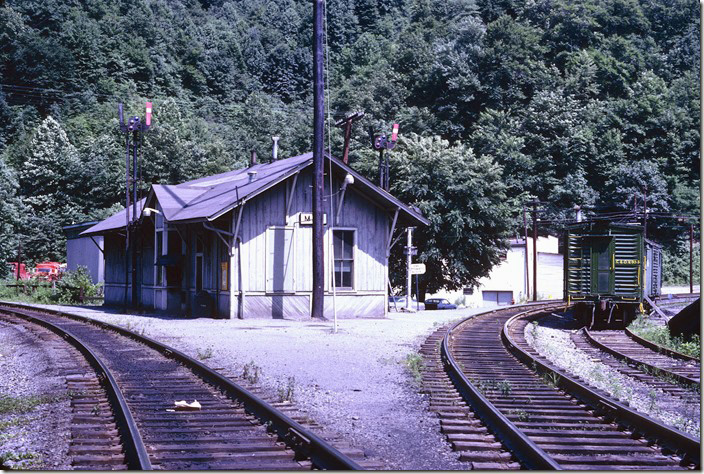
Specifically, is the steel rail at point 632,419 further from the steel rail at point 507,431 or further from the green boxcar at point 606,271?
the green boxcar at point 606,271

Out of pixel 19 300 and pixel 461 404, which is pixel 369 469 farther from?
pixel 19 300

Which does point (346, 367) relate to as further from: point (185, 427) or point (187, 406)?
point (185, 427)

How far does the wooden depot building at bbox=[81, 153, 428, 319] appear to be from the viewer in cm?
2364

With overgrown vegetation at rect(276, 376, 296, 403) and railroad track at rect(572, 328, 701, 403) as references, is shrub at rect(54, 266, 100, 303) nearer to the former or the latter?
railroad track at rect(572, 328, 701, 403)

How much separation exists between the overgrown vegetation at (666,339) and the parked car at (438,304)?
18666 mm

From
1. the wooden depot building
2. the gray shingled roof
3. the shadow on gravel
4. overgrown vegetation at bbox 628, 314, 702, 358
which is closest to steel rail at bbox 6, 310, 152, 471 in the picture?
overgrown vegetation at bbox 628, 314, 702, 358

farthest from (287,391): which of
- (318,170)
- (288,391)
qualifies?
(318,170)

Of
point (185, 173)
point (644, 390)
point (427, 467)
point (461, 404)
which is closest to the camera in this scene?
point (427, 467)

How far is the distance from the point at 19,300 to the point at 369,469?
37267 mm

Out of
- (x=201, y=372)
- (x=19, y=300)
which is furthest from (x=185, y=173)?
(x=201, y=372)

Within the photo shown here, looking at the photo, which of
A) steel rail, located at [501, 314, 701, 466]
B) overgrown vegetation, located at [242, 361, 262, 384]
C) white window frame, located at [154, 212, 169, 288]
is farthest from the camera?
white window frame, located at [154, 212, 169, 288]

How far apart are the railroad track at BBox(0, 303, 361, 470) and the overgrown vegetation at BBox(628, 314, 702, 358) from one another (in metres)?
8.50

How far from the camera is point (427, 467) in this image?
669cm

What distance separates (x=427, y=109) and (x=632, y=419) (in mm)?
66857
